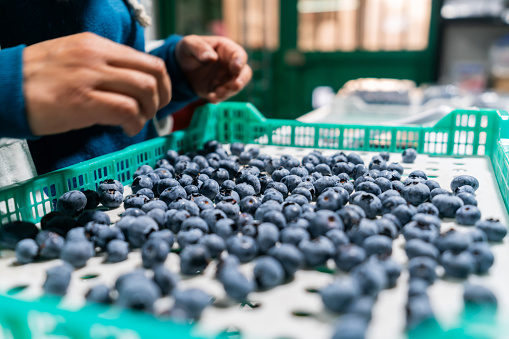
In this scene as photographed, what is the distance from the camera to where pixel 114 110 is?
2.39 feet

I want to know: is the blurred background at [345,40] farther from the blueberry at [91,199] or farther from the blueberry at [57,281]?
the blueberry at [57,281]

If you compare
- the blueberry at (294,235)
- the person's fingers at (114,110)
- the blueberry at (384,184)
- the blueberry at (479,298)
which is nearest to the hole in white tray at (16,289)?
the person's fingers at (114,110)

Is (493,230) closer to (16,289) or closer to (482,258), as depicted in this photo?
(482,258)

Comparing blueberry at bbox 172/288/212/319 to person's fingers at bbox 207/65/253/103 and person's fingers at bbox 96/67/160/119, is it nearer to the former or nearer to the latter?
person's fingers at bbox 96/67/160/119

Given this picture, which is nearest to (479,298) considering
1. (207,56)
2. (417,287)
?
(417,287)

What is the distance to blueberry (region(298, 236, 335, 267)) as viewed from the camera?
66 cm

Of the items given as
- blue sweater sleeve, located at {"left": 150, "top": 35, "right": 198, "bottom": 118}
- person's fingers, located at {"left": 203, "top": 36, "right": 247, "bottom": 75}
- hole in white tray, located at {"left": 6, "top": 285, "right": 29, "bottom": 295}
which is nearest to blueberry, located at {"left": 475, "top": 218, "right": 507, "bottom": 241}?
hole in white tray, located at {"left": 6, "top": 285, "right": 29, "bottom": 295}

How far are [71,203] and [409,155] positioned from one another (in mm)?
942

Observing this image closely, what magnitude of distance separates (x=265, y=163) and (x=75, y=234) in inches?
24.6

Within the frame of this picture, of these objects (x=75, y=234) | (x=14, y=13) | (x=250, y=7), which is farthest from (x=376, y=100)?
(x=250, y=7)

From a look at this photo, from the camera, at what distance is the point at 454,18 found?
4180mm

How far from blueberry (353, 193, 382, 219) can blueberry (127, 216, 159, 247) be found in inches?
16.4

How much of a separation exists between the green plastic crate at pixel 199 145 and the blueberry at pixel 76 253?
18 centimetres

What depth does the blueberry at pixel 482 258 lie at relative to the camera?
64 cm
